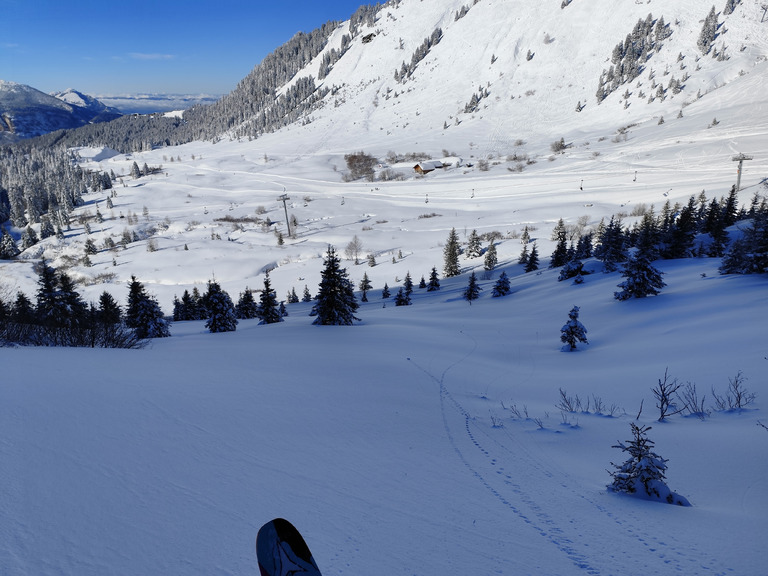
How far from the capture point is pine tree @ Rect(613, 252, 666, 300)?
62.6 feet

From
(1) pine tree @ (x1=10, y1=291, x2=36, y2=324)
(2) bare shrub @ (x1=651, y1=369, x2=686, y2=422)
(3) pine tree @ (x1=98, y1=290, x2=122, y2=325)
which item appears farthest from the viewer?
(3) pine tree @ (x1=98, y1=290, x2=122, y2=325)

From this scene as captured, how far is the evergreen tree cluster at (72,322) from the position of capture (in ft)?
44.4

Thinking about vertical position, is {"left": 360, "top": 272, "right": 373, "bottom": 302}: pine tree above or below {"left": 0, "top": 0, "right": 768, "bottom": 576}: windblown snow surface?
below

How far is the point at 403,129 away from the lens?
136625mm

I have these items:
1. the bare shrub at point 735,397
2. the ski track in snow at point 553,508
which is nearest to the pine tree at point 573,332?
the bare shrub at point 735,397

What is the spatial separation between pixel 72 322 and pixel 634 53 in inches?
5804

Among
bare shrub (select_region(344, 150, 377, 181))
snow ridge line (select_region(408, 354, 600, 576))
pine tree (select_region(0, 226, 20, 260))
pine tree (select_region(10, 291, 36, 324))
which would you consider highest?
bare shrub (select_region(344, 150, 377, 181))

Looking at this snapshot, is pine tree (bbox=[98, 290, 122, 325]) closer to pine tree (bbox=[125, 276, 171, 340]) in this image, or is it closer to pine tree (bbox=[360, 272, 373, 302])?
pine tree (bbox=[125, 276, 171, 340])

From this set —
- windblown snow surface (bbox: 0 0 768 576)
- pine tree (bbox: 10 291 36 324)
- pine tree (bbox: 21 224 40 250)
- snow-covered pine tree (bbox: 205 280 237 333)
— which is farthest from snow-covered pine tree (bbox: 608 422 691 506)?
pine tree (bbox: 21 224 40 250)

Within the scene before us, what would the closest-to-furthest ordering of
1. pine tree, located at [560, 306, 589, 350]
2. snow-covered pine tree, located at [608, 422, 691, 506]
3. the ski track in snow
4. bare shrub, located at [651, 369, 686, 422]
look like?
the ski track in snow < snow-covered pine tree, located at [608, 422, 691, 506] < bare shrub, located at [651, 369, 686, 422] < pine tree, located at [560, 306, 589, 350]

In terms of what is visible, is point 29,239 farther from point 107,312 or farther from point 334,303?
point 334,303

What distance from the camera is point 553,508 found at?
414 cm

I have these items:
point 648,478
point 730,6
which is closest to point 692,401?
point 648,478

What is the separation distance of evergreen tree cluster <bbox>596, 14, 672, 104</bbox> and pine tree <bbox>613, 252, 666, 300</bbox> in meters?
119
